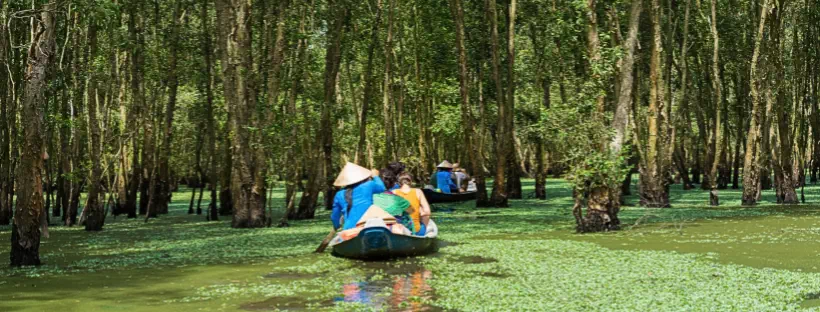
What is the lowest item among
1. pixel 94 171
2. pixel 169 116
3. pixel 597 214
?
pixel 597 214

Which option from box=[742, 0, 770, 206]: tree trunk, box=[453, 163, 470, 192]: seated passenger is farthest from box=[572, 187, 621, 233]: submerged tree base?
box=[453, 163, 470, 192]: seated passenger

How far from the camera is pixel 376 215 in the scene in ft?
46.8

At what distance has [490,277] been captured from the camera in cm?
1202

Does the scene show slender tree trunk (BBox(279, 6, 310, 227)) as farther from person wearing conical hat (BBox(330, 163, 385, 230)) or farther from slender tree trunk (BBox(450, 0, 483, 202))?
person wearing conical hat (BBox(330, 163, 385, 230))

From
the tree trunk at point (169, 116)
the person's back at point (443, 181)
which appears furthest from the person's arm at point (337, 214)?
the person's back at point (443, 181)

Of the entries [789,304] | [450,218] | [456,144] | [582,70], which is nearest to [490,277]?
[789,304]

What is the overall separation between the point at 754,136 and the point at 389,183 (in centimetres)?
1151

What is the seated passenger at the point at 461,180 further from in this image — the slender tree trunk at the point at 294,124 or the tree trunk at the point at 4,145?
the tree trunk at the point at 4,145

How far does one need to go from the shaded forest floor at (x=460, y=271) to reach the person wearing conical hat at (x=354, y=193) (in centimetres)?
69

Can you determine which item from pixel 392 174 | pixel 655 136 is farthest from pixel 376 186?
pixel 655 136

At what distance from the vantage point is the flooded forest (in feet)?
→ 36.8

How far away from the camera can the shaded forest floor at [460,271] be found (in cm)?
1010

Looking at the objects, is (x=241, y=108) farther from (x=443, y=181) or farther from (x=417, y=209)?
(x=443, y=181)

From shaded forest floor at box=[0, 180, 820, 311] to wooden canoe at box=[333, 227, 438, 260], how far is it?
0.76 ft
